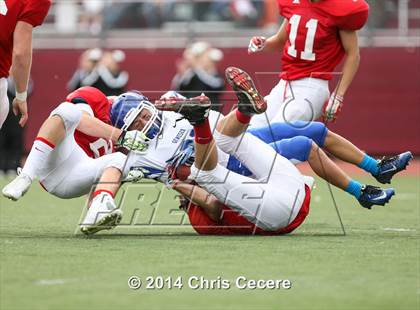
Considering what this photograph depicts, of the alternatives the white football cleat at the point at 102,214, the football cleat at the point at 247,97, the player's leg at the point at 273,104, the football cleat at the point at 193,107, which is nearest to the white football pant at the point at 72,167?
the white football cleat at the point at 102,214

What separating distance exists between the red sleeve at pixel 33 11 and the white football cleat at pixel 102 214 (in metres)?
1.16

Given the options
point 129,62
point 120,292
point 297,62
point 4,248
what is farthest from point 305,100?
point 129,62

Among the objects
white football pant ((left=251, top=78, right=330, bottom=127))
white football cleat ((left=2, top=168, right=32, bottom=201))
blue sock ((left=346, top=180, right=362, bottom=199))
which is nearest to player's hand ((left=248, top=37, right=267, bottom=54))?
white football pant ((left=251, top=78, right=330, bottom=127))

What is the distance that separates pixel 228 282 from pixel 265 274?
26 cm

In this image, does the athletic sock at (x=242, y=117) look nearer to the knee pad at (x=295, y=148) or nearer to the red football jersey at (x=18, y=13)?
the knee pad at (x=295, y=148)

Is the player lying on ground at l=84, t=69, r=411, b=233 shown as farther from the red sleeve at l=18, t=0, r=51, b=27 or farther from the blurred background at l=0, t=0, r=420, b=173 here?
the blurred background at l=0, t=0, r=420, b=173

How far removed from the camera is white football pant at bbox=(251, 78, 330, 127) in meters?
7.40

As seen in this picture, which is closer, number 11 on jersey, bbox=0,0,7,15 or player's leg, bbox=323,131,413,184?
number 11 on jersey, bbox=0,0,7,15

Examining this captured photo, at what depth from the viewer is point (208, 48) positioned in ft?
45.5

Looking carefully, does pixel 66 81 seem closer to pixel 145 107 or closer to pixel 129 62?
pixel 129 62

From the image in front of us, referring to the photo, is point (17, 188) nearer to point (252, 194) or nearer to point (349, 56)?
point (252, 194)

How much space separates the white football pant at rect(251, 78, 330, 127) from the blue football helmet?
1148 millimetres

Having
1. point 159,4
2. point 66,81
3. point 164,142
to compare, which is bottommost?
point 66,81

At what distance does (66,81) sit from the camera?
15.3 metres
